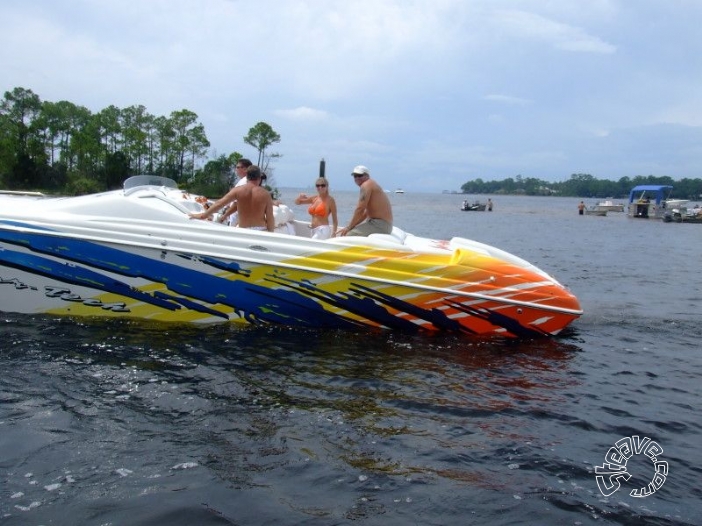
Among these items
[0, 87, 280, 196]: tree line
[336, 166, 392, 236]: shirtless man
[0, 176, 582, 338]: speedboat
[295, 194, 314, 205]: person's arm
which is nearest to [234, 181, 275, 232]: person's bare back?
[0, 176, 582, 338]: speedboat

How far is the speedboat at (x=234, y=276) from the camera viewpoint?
7.30 meters

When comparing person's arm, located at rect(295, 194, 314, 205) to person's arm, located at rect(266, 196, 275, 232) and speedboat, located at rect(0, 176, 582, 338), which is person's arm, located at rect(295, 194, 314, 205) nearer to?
person's arm, located at rect(266, 196, 275, 232)

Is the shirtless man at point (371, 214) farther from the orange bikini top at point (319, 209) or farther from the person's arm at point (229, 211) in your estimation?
the person's arm at point (229, 211)

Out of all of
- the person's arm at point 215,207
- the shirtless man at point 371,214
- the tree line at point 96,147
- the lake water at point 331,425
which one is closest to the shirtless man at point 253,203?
the person's arm at point 215,207

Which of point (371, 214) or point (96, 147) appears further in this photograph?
point (96, 147)

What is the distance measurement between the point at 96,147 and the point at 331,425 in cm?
6068

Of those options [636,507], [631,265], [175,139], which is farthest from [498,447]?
[175,139]

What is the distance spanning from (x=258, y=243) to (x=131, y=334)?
67.6 inches

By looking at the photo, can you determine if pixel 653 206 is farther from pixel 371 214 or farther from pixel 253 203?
pixel 253 203

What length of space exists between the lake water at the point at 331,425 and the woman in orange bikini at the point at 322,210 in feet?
6.03

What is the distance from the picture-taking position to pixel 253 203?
8.06 meters

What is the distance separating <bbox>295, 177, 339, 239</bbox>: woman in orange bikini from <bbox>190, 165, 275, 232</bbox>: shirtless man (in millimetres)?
891

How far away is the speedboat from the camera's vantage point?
287 inches

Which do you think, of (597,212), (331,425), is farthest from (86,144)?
(331,425)
